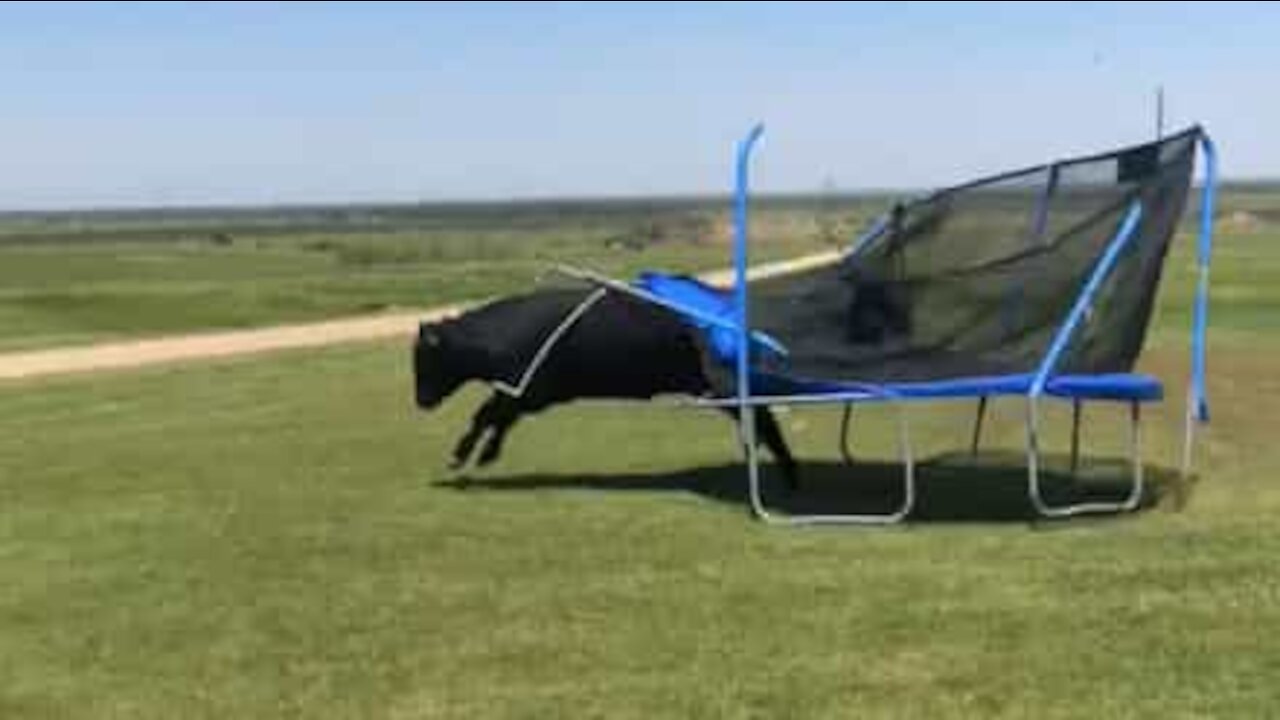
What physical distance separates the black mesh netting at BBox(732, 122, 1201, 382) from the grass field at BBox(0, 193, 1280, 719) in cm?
91

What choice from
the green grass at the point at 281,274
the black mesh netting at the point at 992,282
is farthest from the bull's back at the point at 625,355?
the green grass at the point at 281,274

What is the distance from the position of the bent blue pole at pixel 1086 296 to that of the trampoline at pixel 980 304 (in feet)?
0.04

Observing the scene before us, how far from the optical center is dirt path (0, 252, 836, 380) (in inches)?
1218

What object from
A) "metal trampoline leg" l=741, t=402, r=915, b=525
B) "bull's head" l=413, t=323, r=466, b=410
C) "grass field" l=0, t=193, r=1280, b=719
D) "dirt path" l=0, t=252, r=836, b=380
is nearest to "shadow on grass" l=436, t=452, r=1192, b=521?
"grass field" l=0, t=193, r=1280, b=719

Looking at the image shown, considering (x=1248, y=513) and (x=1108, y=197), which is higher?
(x=1108, y=197)

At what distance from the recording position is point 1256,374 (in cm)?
1945

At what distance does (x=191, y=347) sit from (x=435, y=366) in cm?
2235

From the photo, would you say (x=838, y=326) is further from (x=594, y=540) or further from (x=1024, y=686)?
(x=1024, y=686)

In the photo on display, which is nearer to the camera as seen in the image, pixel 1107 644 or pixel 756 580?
pixel 1107 644

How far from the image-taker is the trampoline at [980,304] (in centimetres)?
1162

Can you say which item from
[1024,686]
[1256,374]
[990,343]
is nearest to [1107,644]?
[1024,686]

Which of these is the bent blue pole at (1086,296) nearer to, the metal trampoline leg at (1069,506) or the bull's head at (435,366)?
the metal trampoline leg at (1069,506)

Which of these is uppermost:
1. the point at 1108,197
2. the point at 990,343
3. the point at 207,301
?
the point at 1108,197

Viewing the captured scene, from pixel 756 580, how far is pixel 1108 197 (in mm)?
3851
